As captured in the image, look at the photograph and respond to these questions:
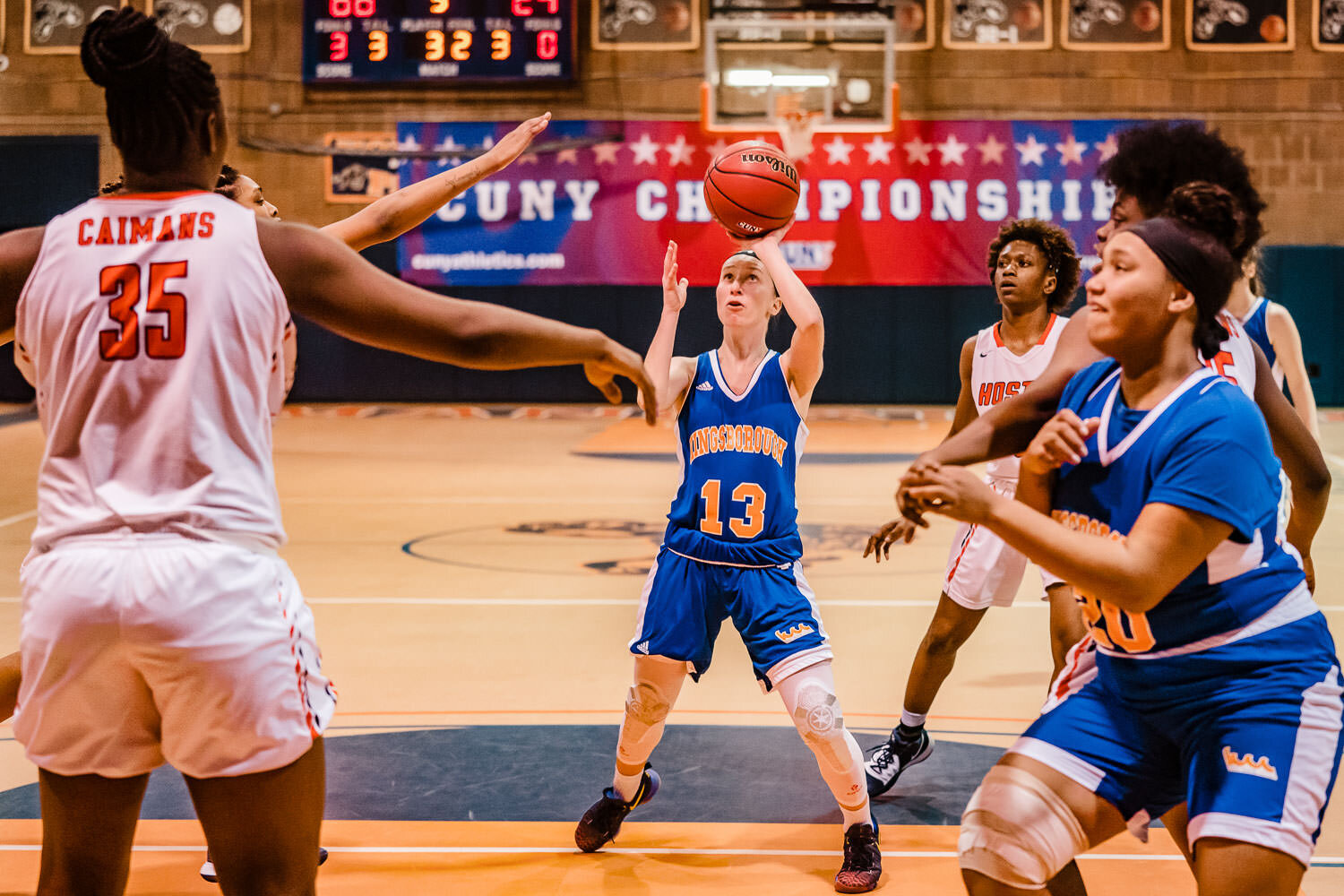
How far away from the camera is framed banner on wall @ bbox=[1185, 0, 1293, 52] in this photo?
18812 mm

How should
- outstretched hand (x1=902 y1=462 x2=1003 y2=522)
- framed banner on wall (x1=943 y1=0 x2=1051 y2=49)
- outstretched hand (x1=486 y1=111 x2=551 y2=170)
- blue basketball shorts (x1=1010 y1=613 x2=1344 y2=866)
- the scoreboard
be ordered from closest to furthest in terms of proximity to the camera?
1. outstretched hand (x1=902 y1=462 x2=1003 y2=522)
2. blue basketball shorts (x1=1010 y1=613 x2=1344 y2=866)
3. outstretched hand (x1=486 y1=111 x2=551 y2=170)
4. the scoreboard
5. framed banner on wall (x1=943 y1=0 x2=1051 y2=49)

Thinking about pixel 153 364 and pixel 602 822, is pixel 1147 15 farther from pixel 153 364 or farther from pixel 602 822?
pixel 153 364

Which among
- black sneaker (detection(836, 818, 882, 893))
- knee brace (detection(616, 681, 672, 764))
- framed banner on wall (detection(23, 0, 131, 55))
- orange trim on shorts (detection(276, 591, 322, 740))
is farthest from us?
framed banner on wall (detection(23, 0, 131, 55))

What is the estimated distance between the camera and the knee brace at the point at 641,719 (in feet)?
13.4

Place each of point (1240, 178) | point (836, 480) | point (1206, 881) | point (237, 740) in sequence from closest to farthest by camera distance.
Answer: point (237, 740) < point (1206, 881) < point (1240, 178) < point (836, 480)

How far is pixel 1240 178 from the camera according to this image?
10.1 ft

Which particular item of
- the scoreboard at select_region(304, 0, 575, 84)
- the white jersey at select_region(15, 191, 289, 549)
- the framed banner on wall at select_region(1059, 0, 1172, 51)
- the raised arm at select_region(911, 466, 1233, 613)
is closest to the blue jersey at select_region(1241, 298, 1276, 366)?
the raised arm at select_region(911, 466, 1233, 613)

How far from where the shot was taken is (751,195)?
4.72 m

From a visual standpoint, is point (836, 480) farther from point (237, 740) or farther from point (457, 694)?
point (237, 740)

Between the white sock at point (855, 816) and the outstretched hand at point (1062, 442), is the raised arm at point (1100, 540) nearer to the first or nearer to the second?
the outstretched hand at point (1062, 442)

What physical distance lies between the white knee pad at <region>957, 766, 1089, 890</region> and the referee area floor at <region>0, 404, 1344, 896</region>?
1396 mm

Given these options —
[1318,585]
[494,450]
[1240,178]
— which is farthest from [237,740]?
[494,450]

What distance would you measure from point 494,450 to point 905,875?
37.0 ft

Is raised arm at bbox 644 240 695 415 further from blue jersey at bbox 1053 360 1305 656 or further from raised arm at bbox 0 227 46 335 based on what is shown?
raised arm at bbox 0 227 46 335
